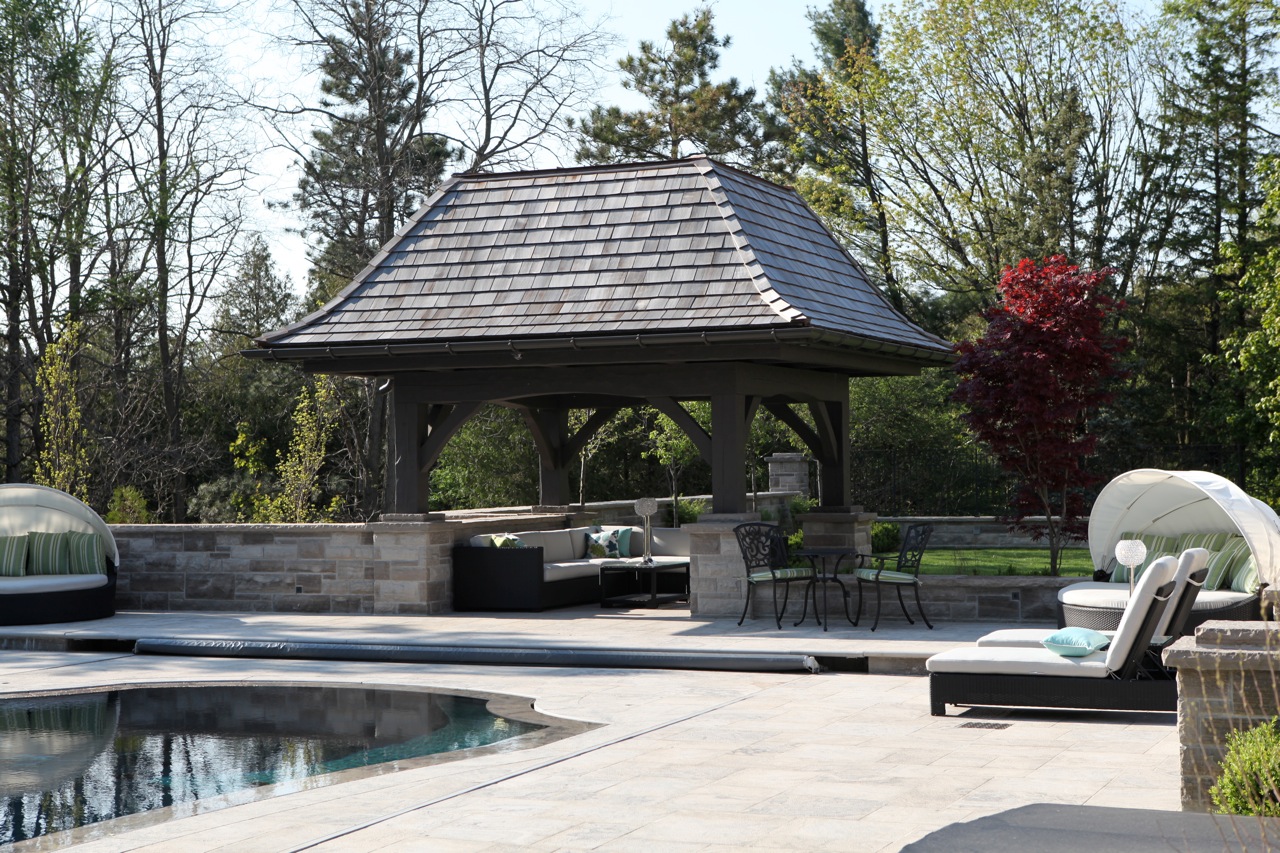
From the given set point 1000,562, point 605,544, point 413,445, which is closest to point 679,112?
point 1000,562

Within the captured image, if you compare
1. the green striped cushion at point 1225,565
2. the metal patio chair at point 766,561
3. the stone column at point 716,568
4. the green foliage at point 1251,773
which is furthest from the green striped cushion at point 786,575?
the green foliage at point 1251,773

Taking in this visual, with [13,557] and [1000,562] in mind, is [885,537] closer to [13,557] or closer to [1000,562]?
[1000,562]

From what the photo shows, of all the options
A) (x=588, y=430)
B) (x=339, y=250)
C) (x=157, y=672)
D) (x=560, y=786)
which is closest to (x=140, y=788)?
(x=560, y=786)

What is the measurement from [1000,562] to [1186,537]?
7.89 meters

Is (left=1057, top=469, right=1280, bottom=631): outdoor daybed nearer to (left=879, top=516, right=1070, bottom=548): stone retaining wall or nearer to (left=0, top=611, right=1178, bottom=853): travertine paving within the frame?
(left=0, top=611, right=1178, bottom=853): travertine paving

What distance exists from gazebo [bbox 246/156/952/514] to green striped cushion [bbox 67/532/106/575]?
114 inches

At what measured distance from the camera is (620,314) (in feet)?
43.4

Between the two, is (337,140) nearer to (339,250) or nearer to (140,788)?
(339,250)

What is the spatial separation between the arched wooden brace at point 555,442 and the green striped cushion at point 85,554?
5.04 meters

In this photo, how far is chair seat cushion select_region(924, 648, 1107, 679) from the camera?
813 centimetres

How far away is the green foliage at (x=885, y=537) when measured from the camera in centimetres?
2217

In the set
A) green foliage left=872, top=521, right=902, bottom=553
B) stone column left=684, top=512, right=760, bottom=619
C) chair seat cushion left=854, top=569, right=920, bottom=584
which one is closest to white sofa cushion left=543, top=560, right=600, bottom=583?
stone column left=684, top=512, right=760, bottom=619

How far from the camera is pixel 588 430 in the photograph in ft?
57.1

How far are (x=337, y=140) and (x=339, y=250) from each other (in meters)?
2.73
